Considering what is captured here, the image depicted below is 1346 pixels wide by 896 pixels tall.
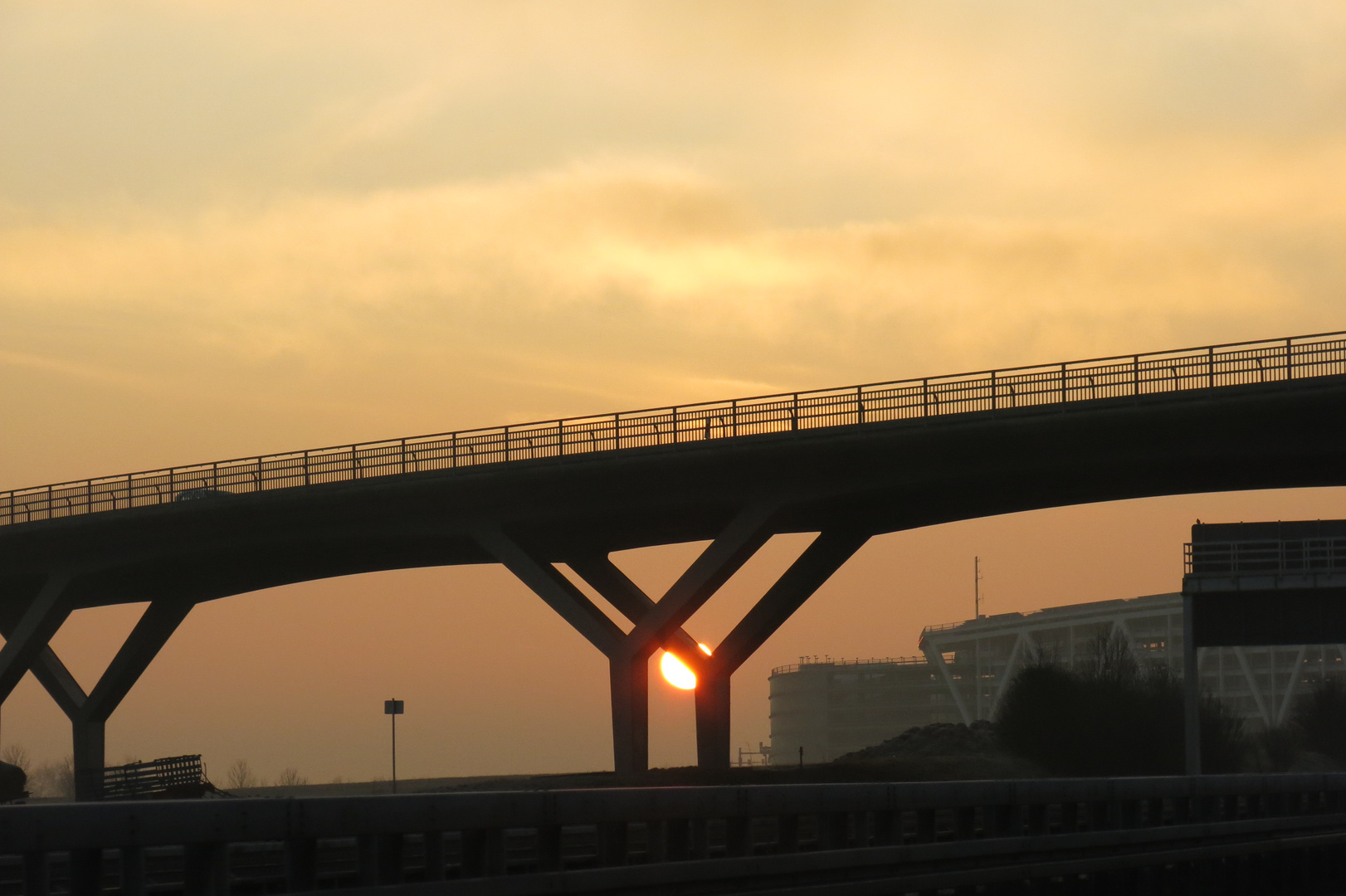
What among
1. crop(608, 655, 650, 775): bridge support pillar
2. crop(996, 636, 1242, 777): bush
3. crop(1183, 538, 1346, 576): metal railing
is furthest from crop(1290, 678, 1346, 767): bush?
crop(608, 655, 650, 775): bridge support pillar

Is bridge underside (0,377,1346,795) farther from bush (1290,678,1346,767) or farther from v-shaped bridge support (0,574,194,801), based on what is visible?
bush (1290,678,1346,767)

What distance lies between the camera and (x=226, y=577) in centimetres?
7012

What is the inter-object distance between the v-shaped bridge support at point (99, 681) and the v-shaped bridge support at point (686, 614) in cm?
2238

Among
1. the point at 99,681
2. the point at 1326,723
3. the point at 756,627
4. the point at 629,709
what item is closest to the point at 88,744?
the point at 99,681

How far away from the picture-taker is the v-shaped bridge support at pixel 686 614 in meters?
53.1

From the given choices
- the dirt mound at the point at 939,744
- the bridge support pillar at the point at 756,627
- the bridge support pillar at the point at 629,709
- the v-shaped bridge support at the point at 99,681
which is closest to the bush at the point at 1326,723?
the dirt mound at the point at 939,744

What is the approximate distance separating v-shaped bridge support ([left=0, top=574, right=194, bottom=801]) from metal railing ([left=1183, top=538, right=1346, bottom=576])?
42.9 metres

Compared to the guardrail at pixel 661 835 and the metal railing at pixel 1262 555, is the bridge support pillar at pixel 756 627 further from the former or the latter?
the guardrail at pixel 661 835

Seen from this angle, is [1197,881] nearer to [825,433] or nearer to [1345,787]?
[1345,787]

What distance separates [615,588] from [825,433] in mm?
10853

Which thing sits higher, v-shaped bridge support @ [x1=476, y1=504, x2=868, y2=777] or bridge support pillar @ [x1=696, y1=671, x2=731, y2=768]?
v-shaped bridge support @ [x1=476, y1=504, x2=868, y2=777]

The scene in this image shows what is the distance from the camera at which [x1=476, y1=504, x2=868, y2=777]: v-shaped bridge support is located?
53062mm

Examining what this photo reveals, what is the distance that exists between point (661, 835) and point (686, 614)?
42619 mm

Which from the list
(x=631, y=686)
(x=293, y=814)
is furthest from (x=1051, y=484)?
(x=293, y=814)
